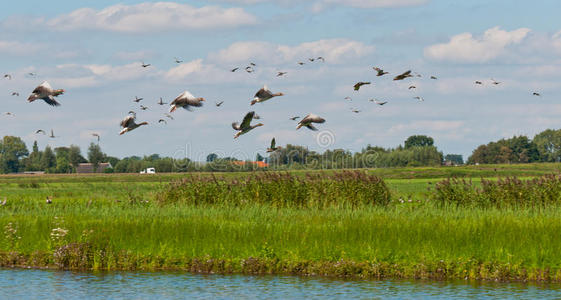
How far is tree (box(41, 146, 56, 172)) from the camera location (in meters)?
157

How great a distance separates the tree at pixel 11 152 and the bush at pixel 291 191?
139m

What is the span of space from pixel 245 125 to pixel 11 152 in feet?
501

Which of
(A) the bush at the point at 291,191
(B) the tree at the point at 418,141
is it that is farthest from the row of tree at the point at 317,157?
(A) the bush at the point at 291,191

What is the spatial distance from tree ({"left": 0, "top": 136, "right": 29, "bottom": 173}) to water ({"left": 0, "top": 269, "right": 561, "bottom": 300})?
491 ft

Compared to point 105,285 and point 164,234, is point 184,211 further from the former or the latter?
point 105,285

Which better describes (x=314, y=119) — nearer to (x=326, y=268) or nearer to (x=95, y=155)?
(x=326, y=268)

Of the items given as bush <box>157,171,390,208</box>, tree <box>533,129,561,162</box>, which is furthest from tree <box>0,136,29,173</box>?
bush <box>157,171,390,208</box>

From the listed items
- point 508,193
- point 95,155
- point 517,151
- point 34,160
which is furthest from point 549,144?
point 508,193

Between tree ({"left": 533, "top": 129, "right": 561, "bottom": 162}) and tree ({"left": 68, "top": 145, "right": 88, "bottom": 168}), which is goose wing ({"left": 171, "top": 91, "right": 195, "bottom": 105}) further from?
tree ({"left": 533, "top": 129, "right": 561, "bottom": 162})

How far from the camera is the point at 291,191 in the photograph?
1187 inches

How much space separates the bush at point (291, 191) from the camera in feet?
97.7

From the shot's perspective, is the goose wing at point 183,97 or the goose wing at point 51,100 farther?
the goose wing at point 183,97

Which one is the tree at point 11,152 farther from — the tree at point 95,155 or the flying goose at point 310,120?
the flying goose at point 310,120

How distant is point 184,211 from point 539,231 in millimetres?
11736
